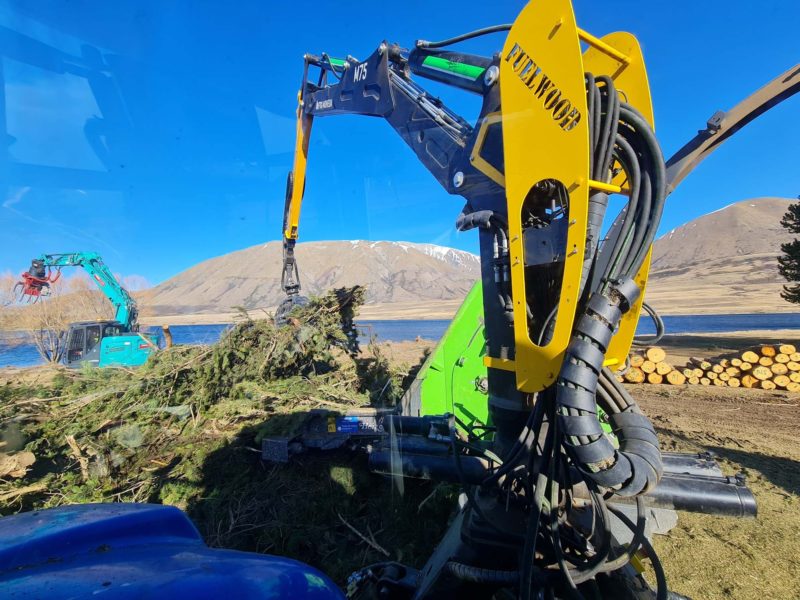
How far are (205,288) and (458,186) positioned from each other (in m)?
107

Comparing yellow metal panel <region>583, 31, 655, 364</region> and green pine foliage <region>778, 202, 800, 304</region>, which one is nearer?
yellow metal panel <region>583, 31, 655, 364</region>

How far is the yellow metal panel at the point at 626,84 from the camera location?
1.94 m

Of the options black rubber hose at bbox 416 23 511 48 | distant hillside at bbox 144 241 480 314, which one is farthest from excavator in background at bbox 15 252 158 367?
distant hillside at bbox 144 241 480 314

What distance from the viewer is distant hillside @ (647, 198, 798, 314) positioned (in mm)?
63875

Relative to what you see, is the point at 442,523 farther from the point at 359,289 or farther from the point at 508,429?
the point at 359,289

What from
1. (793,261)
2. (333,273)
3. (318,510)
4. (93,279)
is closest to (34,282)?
(93,279)

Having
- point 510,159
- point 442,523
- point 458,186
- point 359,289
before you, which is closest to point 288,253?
point 359,289

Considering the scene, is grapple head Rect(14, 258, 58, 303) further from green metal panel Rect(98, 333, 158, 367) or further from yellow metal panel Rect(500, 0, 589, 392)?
yellow metal panel Rect(500, 0, 589, 392)

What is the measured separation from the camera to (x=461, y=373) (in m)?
5.12

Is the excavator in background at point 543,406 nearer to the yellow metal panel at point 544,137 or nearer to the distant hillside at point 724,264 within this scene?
the yellow metal panel at point 544,137

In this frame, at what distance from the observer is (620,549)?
5.80ft

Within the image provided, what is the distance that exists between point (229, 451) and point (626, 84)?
201 inches

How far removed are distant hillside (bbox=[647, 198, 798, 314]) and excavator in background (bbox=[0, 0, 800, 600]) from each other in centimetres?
3797

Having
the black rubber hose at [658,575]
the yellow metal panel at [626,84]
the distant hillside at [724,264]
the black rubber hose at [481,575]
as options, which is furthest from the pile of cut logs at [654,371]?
the distant hillside at [724,264]
